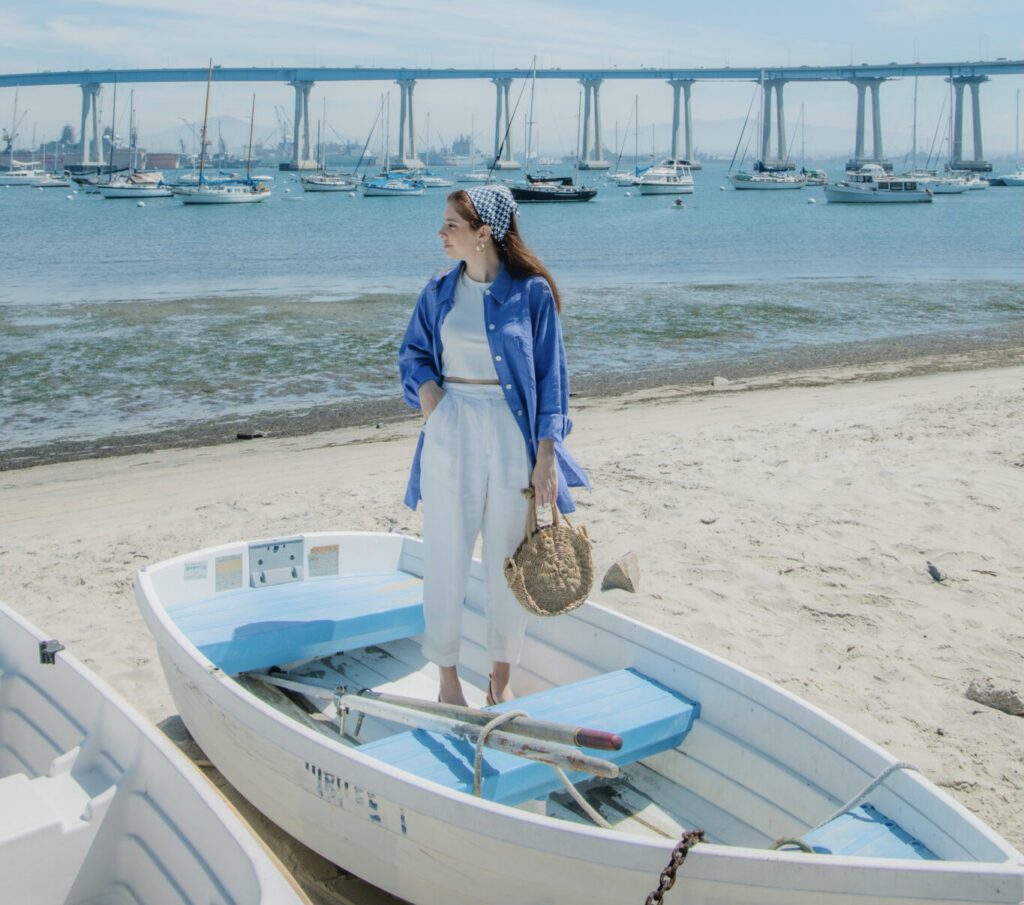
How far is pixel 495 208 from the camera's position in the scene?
3.48 metres

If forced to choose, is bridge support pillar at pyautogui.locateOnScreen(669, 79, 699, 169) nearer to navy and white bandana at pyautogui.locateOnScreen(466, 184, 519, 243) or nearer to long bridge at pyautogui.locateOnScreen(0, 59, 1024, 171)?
long bridge at pyautogui.locateOnScreen(0, 59, 1024, 171)

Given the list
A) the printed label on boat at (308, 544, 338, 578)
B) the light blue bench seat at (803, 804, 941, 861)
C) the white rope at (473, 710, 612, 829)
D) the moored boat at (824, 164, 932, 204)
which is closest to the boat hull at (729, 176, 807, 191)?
the moored boat at (824, 164, 932, 204)

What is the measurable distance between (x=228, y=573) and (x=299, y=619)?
493 millimetres

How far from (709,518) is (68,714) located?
4316mm

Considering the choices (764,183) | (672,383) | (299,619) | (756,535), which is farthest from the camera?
(764,183)

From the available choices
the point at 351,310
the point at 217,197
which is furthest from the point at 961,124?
the point at 351,310

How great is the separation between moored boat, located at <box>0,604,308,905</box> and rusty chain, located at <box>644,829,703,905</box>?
0.74 m

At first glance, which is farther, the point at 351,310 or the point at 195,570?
the point at 351,310

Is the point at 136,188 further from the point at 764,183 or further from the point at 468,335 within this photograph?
the point at 468,335

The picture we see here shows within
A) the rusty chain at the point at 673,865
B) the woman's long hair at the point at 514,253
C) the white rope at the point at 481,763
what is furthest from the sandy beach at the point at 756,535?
the woman's long hair at the point at 514,253

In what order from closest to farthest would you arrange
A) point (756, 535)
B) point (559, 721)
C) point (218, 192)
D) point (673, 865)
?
point (673, 865)
point (559, 721)
point (756, 535)
point (218, 192)

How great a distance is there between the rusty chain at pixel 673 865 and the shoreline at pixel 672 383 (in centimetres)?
885

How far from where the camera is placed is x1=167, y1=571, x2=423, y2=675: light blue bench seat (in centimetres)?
411

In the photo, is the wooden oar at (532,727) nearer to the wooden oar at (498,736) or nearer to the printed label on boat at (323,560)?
the wooden oar at (498,736)
